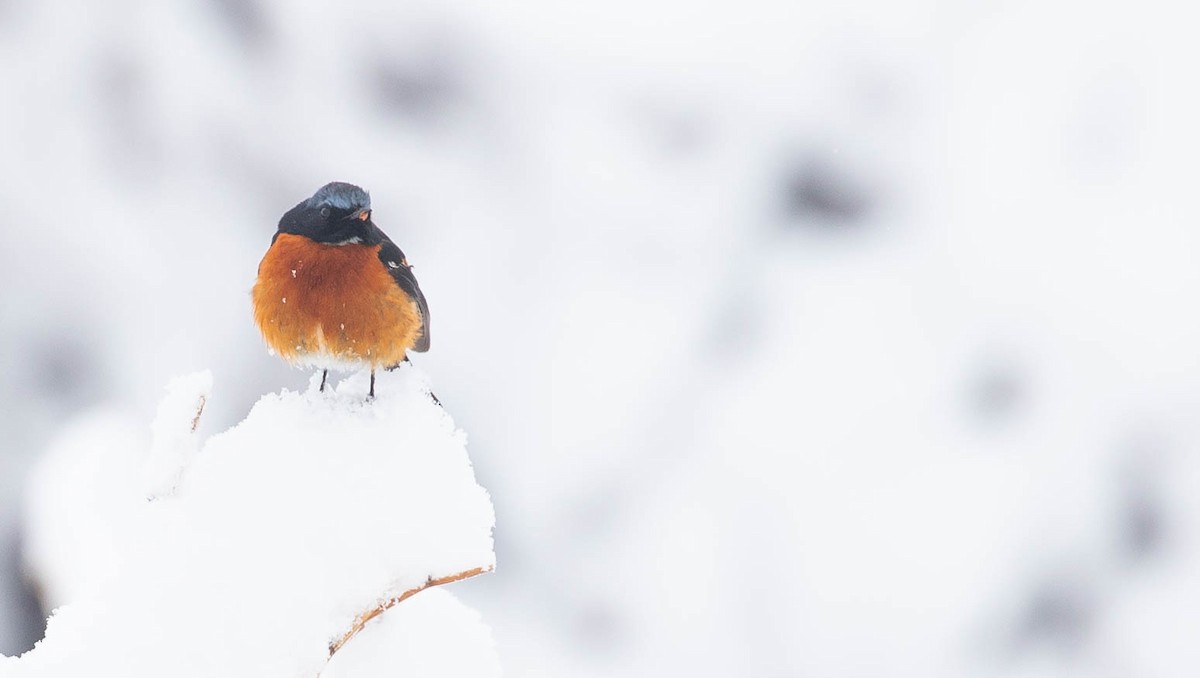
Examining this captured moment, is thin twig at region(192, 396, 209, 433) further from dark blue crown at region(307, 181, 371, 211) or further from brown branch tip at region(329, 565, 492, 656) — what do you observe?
dark blue crown at region(307, 181, 371, 211)

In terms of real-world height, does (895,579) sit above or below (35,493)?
below

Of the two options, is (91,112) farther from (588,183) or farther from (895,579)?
(895,579)

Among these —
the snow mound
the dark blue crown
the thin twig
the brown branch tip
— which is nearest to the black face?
the dark blue crown

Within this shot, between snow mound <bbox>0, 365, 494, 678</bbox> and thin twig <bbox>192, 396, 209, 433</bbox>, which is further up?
thin twig <bbox>192, 396, 209, 433</bbox>

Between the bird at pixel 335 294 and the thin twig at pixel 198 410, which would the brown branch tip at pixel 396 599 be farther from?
the bird at pixel 335 294

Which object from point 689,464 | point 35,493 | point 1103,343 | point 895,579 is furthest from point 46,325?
point 1103,343

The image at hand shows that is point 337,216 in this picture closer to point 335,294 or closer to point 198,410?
point 335,294
